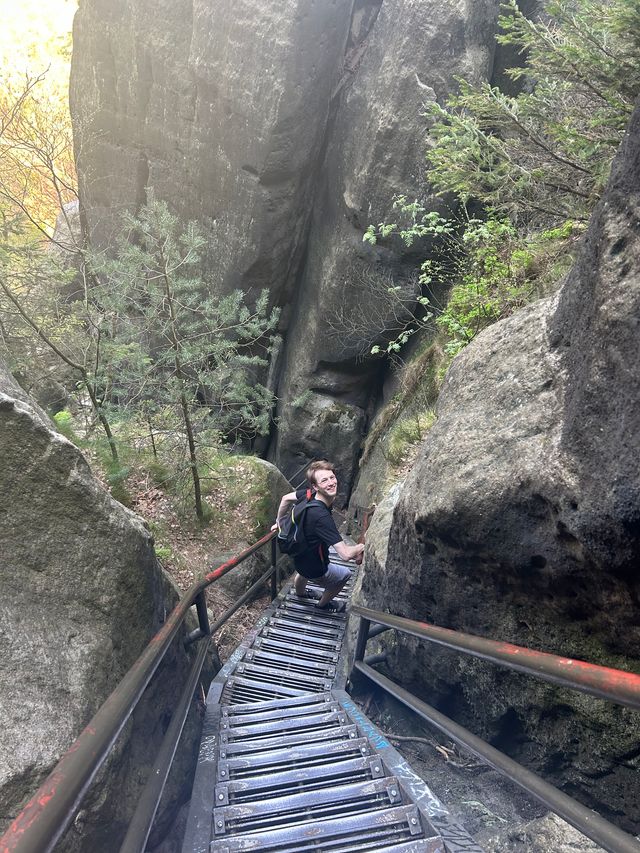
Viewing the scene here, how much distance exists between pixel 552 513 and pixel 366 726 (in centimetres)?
221

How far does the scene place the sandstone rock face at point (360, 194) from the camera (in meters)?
10.7

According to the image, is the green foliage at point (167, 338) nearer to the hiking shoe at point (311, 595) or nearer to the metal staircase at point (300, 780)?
the hiking shoe at point (311, 595)

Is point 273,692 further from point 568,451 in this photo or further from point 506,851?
point 568,451

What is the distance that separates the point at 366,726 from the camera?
3.57 metres

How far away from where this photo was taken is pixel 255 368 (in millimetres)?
15773

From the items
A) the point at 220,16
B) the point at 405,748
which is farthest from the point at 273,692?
the point at 220,16

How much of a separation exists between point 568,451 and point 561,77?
411cm

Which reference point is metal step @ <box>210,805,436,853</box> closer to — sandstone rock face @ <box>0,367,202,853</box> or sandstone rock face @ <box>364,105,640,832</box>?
sandstone rock face @ <box>0,367,202,853</box>

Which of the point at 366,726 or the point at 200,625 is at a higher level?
the point at 200,625

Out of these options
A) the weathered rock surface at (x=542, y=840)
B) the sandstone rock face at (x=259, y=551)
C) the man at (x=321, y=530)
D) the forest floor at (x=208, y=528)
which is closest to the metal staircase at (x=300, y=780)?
the weathered rock surface at (x=542, y=840)

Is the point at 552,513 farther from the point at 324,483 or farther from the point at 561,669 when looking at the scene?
the point at 324,483

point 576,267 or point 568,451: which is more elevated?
point 576,267

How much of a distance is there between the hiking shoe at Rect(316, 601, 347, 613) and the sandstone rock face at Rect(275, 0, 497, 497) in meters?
8.34

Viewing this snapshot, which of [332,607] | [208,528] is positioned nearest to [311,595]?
[332,607]
